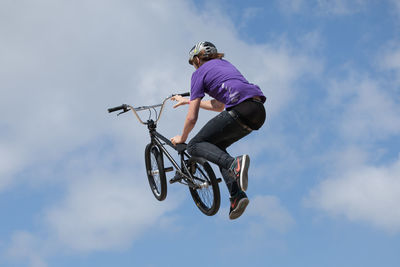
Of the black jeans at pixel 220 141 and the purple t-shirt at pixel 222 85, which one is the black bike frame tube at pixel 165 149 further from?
the purple t-shirt at pixel 222 85

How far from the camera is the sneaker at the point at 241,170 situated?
307 inches

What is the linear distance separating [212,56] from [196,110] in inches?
35.5

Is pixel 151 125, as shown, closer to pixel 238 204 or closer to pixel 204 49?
pixel 204 49

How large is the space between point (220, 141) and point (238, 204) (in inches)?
37.0

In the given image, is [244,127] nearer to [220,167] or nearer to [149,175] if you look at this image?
[220,167]

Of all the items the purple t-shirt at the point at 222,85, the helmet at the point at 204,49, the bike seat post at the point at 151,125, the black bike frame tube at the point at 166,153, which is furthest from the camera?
the bike seat post at the point at 151,125

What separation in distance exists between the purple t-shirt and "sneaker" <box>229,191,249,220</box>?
1326mm

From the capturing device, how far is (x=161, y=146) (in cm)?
1002

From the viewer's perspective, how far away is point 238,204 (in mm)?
8320

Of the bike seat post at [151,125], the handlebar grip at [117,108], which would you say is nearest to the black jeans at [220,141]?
the bike seat post at [151,125]

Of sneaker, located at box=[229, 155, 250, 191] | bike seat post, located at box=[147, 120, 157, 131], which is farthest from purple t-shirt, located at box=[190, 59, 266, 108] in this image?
bike seat post, located at box=[147, 120, 157, 131]

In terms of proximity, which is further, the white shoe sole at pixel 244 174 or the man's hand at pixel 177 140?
the man's hand at pixel 177 140

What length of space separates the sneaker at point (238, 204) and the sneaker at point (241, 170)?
0.48m

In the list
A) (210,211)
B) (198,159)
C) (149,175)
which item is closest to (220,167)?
(198,159)
